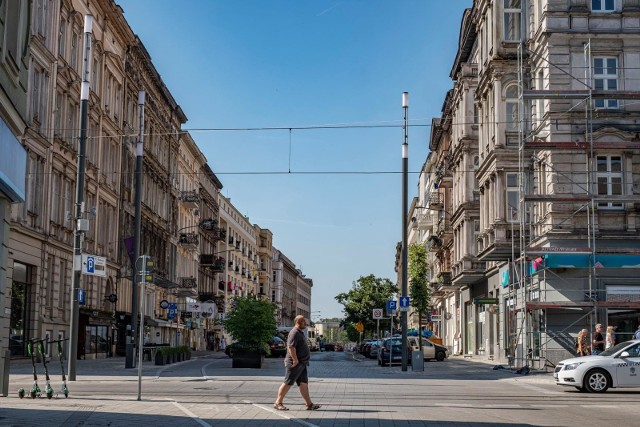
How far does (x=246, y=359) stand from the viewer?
35344mm

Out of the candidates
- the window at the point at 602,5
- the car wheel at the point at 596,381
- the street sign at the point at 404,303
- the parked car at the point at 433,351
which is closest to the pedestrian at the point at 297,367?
the car wheel at the point at 596,381

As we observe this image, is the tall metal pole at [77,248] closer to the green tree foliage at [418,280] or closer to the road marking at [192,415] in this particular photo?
the road marking at [192,415]

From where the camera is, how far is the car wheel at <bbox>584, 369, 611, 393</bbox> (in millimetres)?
22828

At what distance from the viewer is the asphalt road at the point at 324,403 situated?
14.8m

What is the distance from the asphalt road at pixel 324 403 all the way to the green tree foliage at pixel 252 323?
5787 millimetres

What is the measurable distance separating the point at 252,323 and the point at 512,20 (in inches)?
669

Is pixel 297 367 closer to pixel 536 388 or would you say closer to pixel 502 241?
pixel 536 388

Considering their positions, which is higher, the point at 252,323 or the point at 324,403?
the point at 252,323


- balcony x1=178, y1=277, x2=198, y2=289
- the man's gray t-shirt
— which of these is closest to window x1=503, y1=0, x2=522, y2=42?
the man's gray t-shirt

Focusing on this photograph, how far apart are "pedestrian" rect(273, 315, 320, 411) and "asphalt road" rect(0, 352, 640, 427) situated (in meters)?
0.27

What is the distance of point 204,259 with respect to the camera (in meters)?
89.9

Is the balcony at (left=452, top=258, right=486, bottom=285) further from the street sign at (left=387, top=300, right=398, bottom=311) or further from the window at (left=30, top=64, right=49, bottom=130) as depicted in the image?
the window at (left=30, top=64, right=49, bottom=130)

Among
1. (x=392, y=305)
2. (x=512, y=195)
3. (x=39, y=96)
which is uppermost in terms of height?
(x=39, y=96)

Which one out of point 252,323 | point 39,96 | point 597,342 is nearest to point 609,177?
point 597,342
